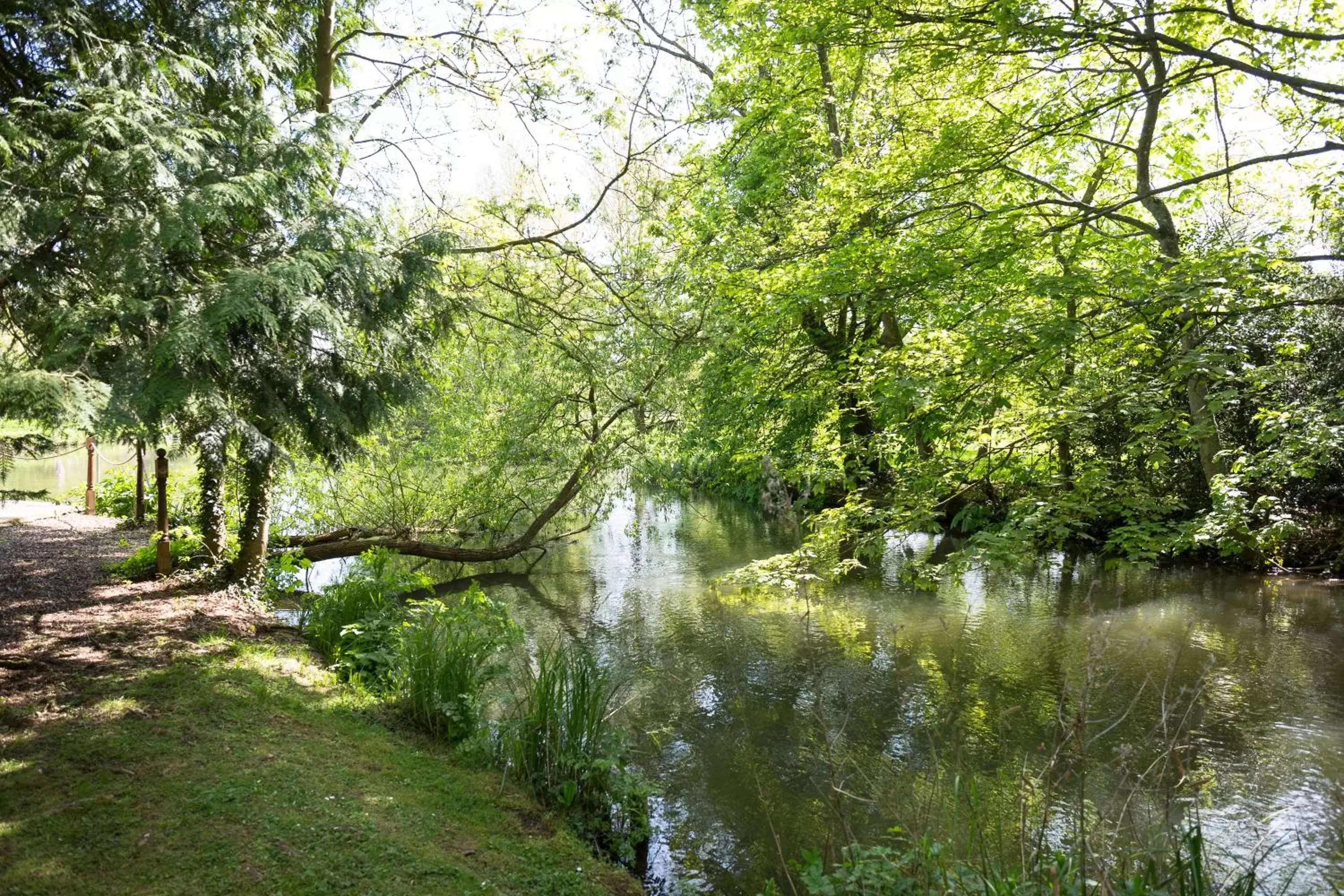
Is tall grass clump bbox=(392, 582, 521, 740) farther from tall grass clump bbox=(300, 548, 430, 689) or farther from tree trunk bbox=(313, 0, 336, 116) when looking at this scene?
tree trunk bbox=(313, 0, 336, 116)

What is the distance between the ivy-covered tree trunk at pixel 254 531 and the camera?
6844 mm

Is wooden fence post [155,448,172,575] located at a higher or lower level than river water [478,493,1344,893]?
higher

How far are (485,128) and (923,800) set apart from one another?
22.1 ft

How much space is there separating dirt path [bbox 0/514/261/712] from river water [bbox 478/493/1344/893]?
10.8 ft

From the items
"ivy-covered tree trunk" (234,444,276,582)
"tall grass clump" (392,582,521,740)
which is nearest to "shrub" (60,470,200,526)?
"ivy-covered tree trunk" (234,444,276,582)

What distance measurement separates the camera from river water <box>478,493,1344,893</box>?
12.2ft

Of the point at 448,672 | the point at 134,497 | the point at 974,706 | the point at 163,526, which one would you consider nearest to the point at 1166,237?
the point at 974,706

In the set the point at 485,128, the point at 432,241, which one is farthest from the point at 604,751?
the point at 485,128

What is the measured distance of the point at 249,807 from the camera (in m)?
3.35

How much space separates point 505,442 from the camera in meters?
11.6

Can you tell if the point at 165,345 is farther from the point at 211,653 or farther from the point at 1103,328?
the point at 1103,328

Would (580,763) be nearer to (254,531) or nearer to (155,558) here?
(254,531)

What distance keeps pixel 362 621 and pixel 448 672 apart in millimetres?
1765

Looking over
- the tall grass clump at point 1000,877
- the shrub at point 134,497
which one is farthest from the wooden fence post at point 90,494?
the tall grass clump at point 1000,877
